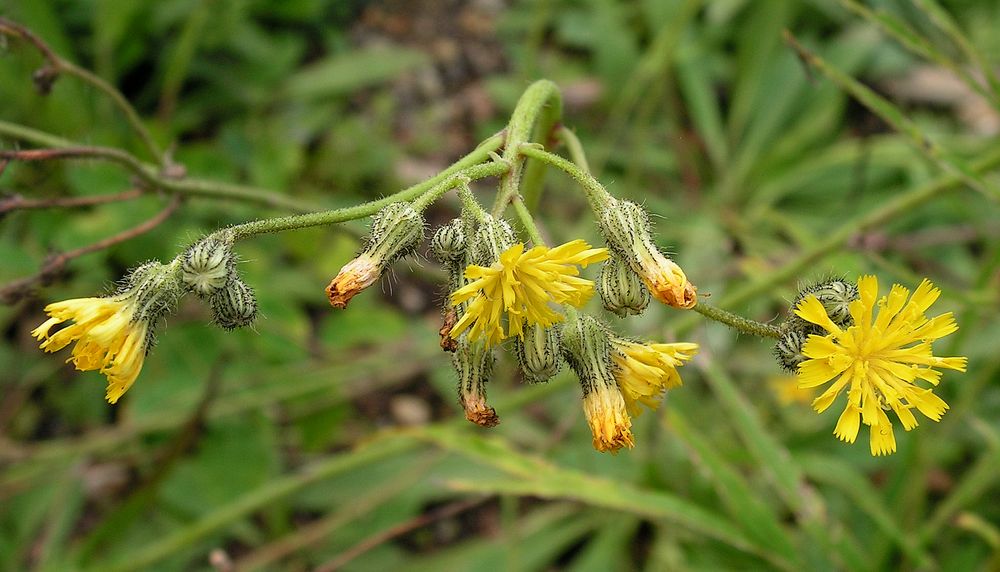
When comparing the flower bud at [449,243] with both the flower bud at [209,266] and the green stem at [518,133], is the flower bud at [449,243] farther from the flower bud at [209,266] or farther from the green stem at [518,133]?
the flower bud at [209,266]

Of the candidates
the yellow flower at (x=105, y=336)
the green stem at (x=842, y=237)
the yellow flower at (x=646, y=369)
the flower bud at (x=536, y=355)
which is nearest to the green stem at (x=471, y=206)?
the flower bud at (x=536, y=355)

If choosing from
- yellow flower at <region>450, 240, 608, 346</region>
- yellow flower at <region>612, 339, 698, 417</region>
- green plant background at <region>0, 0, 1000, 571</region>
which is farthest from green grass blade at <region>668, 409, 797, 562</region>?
yellow flower at <region>450, 240, 608, 346</region>

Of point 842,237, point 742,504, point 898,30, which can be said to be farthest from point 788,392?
point 898,30

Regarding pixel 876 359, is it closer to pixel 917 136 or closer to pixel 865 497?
pixel 917 136

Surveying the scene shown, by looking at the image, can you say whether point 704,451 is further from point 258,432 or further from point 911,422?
point 258,432

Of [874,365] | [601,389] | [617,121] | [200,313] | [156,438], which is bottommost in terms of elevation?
[156,438]

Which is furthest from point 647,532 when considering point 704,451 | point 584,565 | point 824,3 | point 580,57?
point 824,3

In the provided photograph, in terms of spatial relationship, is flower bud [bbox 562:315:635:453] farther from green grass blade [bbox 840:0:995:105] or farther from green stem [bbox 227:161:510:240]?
green grass blade [bbox 840:0:995:105]
